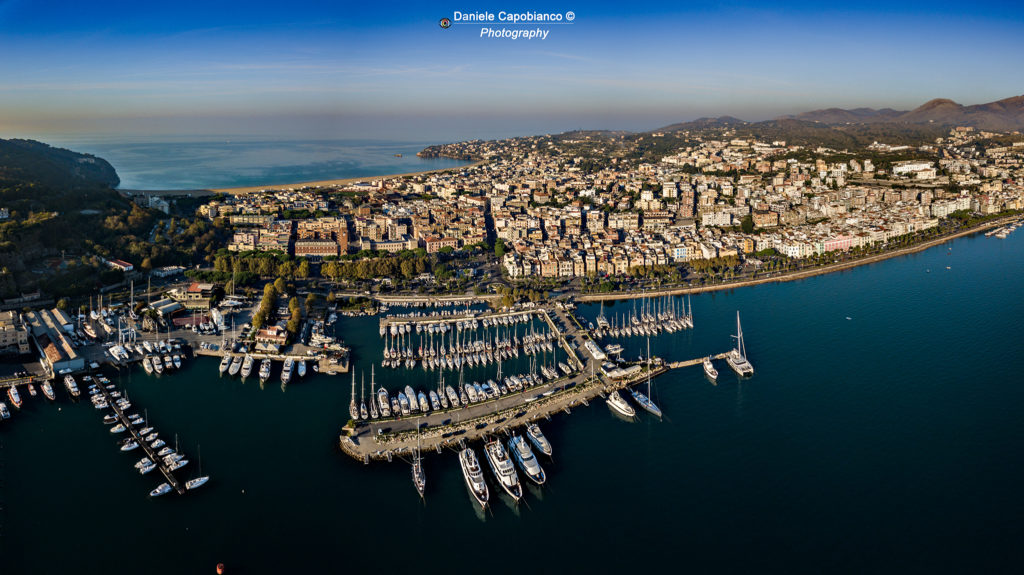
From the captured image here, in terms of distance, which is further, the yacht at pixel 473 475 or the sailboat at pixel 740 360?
the sailboat at pixel 740 360

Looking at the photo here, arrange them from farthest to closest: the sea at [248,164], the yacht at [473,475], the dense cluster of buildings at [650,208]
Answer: the sea at [248,164] < the dense cluster of buildings at [650,208] < the yacht at [473,475]

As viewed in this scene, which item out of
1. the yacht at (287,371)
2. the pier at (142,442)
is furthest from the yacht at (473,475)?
the yacht at (287,371)

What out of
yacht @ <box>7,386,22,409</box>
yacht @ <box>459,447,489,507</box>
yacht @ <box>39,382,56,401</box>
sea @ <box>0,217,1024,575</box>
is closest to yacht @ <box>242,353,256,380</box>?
sea @ <box>0,217,1024,575</box>

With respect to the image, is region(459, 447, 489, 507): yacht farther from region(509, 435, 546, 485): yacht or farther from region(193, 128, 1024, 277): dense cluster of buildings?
region(193, 128, 1024, 277): dense cluster of buildings

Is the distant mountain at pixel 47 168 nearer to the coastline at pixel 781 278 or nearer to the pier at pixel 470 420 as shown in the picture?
the pier at pixel 470 420

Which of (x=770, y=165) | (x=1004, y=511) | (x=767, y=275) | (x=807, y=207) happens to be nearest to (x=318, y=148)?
(x=770, y=165)
